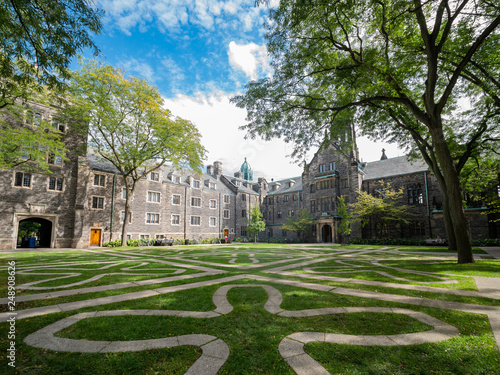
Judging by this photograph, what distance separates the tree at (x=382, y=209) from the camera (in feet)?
96.1

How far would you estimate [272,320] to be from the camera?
14.3 ft

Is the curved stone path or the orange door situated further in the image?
the orange door

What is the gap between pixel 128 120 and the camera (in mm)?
24531

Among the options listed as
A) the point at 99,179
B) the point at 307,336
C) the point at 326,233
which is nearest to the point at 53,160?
the point at 99,179

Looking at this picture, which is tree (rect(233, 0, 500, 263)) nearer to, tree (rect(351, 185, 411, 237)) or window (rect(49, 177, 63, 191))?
tree (rect(351, 185, 411, 237))

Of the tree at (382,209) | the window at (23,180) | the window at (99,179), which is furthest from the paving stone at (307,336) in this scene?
the window at (99,179)

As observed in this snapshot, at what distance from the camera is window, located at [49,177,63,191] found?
24.4 metres

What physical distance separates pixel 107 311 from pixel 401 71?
16.0 m

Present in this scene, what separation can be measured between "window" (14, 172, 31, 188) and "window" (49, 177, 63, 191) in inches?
65.0

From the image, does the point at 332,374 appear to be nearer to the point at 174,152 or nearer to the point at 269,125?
the point at 269,125

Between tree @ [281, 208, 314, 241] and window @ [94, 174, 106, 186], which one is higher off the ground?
window @ [94, 174, 106, 186]

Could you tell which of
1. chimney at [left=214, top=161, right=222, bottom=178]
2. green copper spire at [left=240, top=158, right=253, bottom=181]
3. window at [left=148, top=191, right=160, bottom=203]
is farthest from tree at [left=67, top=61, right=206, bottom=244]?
green copper spire at [left=240, top=158, right=253, bottom=181]

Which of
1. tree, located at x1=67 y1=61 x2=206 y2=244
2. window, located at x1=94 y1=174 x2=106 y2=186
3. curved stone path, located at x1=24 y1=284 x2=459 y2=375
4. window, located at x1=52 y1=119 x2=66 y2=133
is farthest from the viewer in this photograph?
window, located at x1=94 y1=174 x2=106 y2=186

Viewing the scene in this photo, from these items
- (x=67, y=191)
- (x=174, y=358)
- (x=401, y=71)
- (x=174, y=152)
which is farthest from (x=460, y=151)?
(x=67, y=191)
